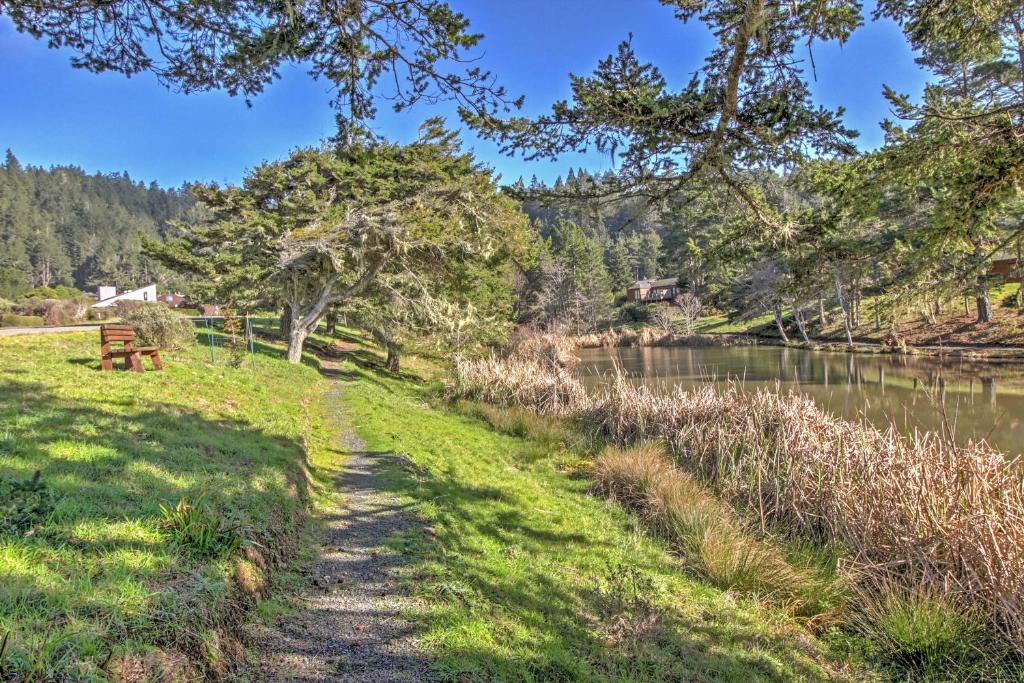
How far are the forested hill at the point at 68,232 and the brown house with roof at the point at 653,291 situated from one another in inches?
2619

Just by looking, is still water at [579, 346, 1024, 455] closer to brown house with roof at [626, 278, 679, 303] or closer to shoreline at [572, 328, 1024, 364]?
shoreline at [572, 328, 1024, 364]

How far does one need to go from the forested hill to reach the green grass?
79.0 metres

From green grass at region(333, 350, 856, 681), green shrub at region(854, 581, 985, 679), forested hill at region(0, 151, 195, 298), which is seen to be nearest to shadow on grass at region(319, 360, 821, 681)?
green grass at region(333, 350, 856, 681)

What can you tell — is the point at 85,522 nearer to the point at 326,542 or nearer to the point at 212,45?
the point at 326,542

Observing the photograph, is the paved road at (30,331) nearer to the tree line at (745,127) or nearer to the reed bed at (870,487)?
the tree line at (745,127)

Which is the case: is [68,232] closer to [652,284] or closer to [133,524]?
[652,284]

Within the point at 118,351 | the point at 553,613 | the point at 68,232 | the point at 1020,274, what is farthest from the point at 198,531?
the point at 68,232

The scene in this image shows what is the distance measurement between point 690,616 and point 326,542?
145 inches

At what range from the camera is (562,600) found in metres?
4.71

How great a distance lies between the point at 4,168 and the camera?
396 feet

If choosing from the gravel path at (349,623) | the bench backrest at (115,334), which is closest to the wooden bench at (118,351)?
the bench backrest at (115,334)

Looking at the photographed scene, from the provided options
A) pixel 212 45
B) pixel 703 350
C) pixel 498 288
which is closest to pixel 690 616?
pixel 212 45

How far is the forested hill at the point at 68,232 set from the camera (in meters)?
90.6

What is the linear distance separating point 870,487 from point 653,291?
62355mm
